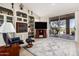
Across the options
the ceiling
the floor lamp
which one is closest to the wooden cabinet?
the floor lamp

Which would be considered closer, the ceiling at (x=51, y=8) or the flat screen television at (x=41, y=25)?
the ceiling at (x=51, y=8)

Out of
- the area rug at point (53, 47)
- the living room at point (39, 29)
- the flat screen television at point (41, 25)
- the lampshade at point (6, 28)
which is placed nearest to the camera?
the lampshade at point (6, 28)

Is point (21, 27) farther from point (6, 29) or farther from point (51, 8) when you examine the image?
point (51, 8)

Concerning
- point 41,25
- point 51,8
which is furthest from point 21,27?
point 51,8

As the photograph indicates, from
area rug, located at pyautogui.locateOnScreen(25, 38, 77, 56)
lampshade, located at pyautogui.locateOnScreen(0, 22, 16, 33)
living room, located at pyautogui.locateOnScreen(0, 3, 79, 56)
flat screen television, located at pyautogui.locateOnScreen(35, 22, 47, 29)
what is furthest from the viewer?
flat screen television, located at pyautogui.locateOnScreen(35, 22, 47, 29)

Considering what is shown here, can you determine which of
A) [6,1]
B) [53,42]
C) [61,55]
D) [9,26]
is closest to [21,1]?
[6,1]

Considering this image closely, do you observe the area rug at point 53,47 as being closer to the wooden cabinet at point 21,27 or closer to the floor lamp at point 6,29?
the wooden cabinet at point 21,27

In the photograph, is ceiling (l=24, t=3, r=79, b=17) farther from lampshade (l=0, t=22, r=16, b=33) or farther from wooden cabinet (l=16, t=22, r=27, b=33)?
lampshade (l=0, t=22, r=16, b=33)

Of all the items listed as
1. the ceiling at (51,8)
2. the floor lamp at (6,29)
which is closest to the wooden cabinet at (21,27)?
the floor lamp at (6,29)

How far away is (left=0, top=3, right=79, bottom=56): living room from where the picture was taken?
8.54 ft

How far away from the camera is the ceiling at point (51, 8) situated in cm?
266

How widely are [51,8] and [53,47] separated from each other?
1012 mm

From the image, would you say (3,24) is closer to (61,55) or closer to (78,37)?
(61,55)

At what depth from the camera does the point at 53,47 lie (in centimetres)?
301
